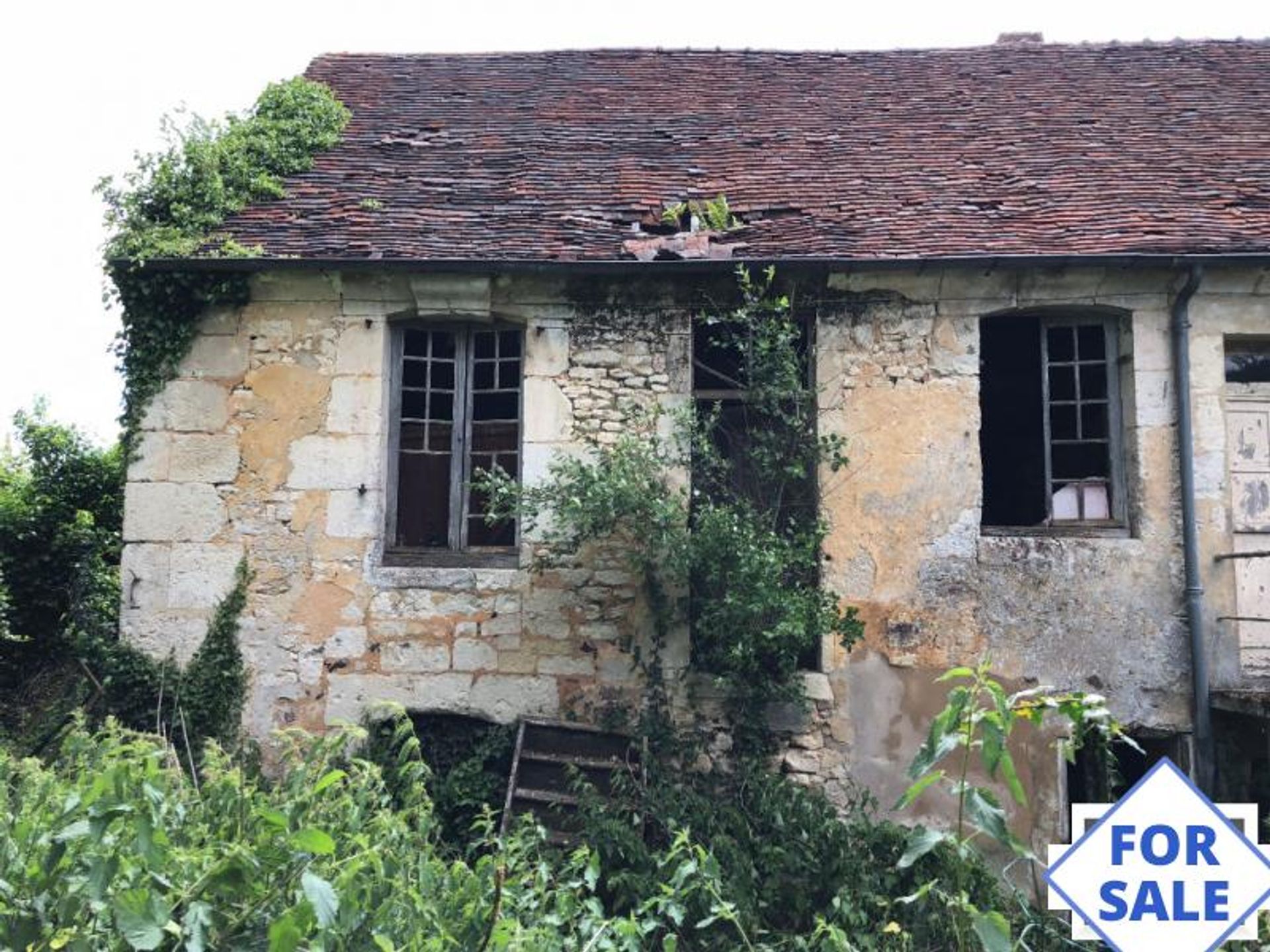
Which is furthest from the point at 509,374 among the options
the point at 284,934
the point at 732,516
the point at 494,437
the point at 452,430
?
the point at 284,934

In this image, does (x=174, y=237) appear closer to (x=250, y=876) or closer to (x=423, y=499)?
(x=423, y=499)

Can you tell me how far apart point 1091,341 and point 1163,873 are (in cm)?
530

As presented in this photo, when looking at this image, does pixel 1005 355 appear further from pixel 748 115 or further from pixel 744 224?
pixel 748 115

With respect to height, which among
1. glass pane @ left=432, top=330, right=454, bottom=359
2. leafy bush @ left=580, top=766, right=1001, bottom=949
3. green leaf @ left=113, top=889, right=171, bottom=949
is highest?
glass pane @ left=432, top=330, right=454, bottom=359

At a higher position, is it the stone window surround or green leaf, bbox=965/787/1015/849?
the stone window surround

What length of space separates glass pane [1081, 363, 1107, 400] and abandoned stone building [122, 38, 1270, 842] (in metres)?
0.03

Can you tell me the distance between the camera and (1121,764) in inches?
277

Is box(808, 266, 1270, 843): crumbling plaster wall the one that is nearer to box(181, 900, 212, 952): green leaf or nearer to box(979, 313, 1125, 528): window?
box(979, 313, 1125, 528): window

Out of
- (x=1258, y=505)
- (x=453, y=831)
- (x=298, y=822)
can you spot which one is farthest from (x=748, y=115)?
(x=298, y=822)

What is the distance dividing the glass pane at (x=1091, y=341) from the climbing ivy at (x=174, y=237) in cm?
590

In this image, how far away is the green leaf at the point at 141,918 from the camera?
2773mm

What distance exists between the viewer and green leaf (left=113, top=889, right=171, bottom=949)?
277 centimetres

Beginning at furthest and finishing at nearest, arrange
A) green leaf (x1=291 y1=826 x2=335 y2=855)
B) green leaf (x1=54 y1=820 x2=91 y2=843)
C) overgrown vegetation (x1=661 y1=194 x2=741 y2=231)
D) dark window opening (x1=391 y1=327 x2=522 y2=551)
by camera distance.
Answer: overgrown vegetation (x1=661 y1=194 x2=741 y2=231), dark window opening (x1=391 y1=327 x2=522 y2=551), green leaf (x1=54 y1=820 x2=91 y2=843), green leaf (x1=291 y1=826 x2=335 y2=855)

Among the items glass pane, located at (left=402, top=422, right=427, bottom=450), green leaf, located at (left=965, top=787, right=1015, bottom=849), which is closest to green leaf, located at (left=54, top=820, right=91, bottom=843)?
green leaf, located at (left=965, top=787, right=1015, bottom=849)
